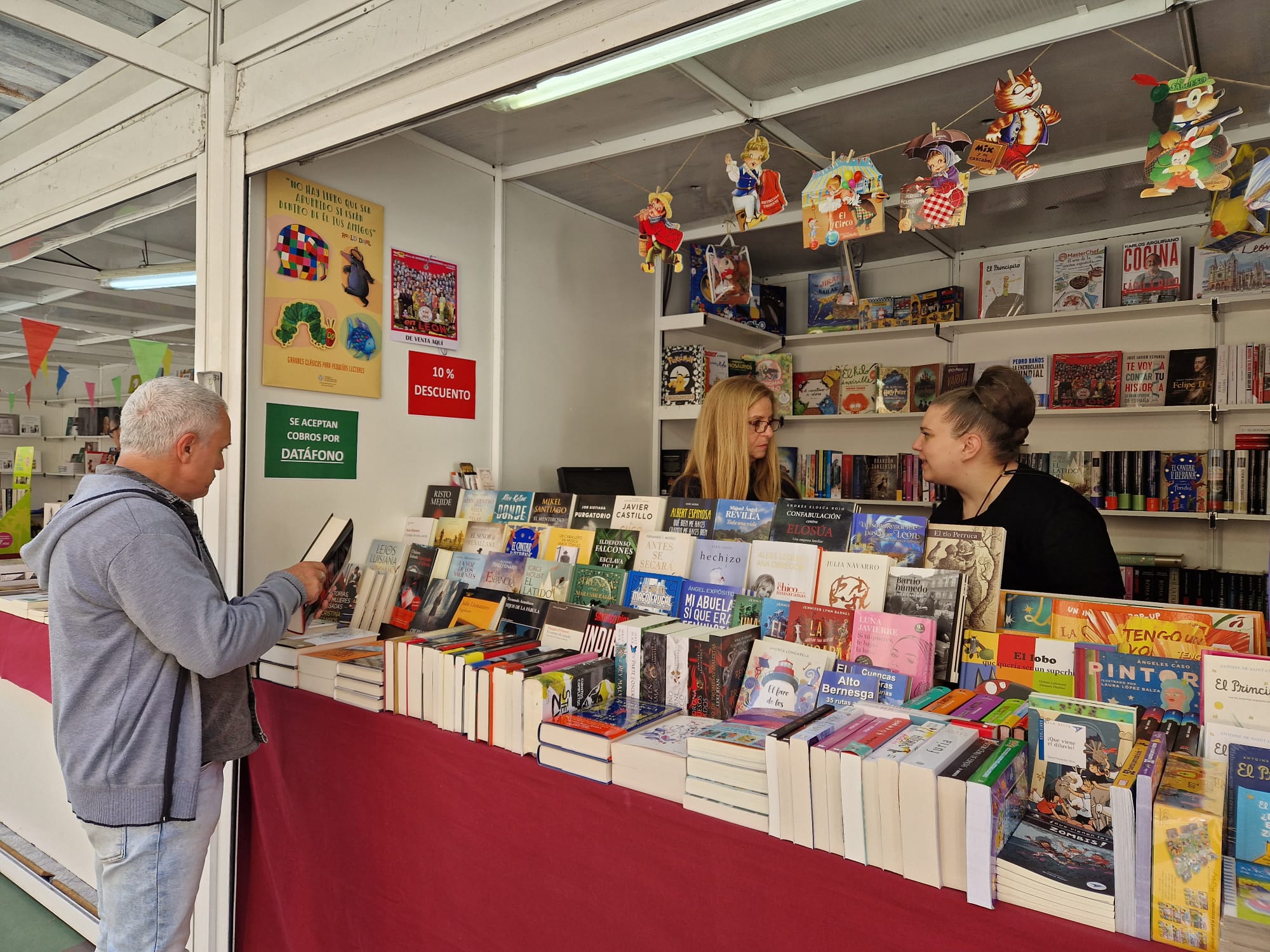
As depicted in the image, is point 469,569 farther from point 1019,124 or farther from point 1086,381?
point 1086,381

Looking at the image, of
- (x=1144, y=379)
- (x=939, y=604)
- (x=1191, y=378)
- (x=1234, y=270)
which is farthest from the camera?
(x=1144, y=379)

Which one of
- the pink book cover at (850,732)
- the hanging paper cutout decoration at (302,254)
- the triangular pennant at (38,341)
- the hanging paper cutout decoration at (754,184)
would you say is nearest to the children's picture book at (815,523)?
the pink book cover at (850,732)

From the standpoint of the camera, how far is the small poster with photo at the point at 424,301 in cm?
295

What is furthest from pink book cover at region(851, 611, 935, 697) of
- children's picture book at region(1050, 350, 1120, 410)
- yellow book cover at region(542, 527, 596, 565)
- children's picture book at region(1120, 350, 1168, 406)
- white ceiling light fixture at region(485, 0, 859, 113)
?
children's picture book at region(1120, 350, 1168, 406)

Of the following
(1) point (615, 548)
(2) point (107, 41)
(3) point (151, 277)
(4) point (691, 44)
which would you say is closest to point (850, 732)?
(1) point (615, 548)

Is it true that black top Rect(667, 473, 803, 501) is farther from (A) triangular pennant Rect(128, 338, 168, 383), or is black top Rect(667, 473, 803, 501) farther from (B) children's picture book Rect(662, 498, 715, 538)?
(A) triangular pennant Rect(128, 338, 168, 383)

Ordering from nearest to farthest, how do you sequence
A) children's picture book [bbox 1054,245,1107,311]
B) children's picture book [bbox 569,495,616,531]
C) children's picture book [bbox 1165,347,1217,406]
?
children's picture book [bbox 569,495,616,531] → children's picture book [bbox 1165,347,1217,406] → children's picture book [bbox 1054,245,1107,311]

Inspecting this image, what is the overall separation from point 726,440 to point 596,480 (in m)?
1.01

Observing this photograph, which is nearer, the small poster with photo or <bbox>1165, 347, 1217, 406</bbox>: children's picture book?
the small poster with photo

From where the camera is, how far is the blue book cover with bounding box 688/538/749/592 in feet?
6.70

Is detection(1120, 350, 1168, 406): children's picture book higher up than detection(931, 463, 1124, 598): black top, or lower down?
higher up

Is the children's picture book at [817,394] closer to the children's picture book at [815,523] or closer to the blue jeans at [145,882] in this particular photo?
the children's picture book at [815,523]

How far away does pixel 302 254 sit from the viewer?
103 inches

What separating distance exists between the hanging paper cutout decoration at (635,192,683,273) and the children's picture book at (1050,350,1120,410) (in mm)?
2559
